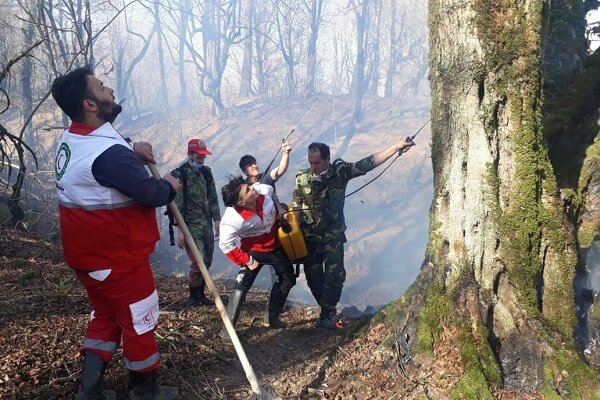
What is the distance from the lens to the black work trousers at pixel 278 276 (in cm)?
462

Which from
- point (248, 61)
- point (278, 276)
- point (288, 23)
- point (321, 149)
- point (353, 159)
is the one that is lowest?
point (353, 159)

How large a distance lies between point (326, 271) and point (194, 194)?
6.36 feet

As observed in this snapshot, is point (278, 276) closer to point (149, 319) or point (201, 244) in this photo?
point (201, 244)

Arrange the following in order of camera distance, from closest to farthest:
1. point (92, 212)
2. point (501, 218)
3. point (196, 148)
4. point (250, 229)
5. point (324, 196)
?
point (92, 212) < point (501, 218) < point (250, 229) < point (324, 196) < point (196, 148)

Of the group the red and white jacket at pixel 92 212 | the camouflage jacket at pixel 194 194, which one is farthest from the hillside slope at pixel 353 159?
the red and white jacket at pixel 92 212

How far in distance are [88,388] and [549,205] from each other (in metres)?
3.38

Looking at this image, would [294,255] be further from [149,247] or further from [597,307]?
[597,307]

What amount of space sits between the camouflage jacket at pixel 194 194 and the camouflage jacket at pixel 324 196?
1348 millimetres

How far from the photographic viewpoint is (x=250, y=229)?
447 cm

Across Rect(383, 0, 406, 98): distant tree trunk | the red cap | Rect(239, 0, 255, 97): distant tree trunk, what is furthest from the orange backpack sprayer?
Rect(239, 0, 255, 97): distant tree trunk

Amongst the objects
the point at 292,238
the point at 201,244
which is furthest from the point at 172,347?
the point at 201,244

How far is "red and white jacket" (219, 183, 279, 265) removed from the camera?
13.9 ft

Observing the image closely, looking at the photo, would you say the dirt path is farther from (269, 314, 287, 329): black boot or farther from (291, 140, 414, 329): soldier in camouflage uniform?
(291, 140, 414, 329): soldier in camouflage uniform

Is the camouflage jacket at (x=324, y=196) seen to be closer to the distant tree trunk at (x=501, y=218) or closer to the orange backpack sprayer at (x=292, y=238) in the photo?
the orange backpack sprayer at (x=292, y=238)
